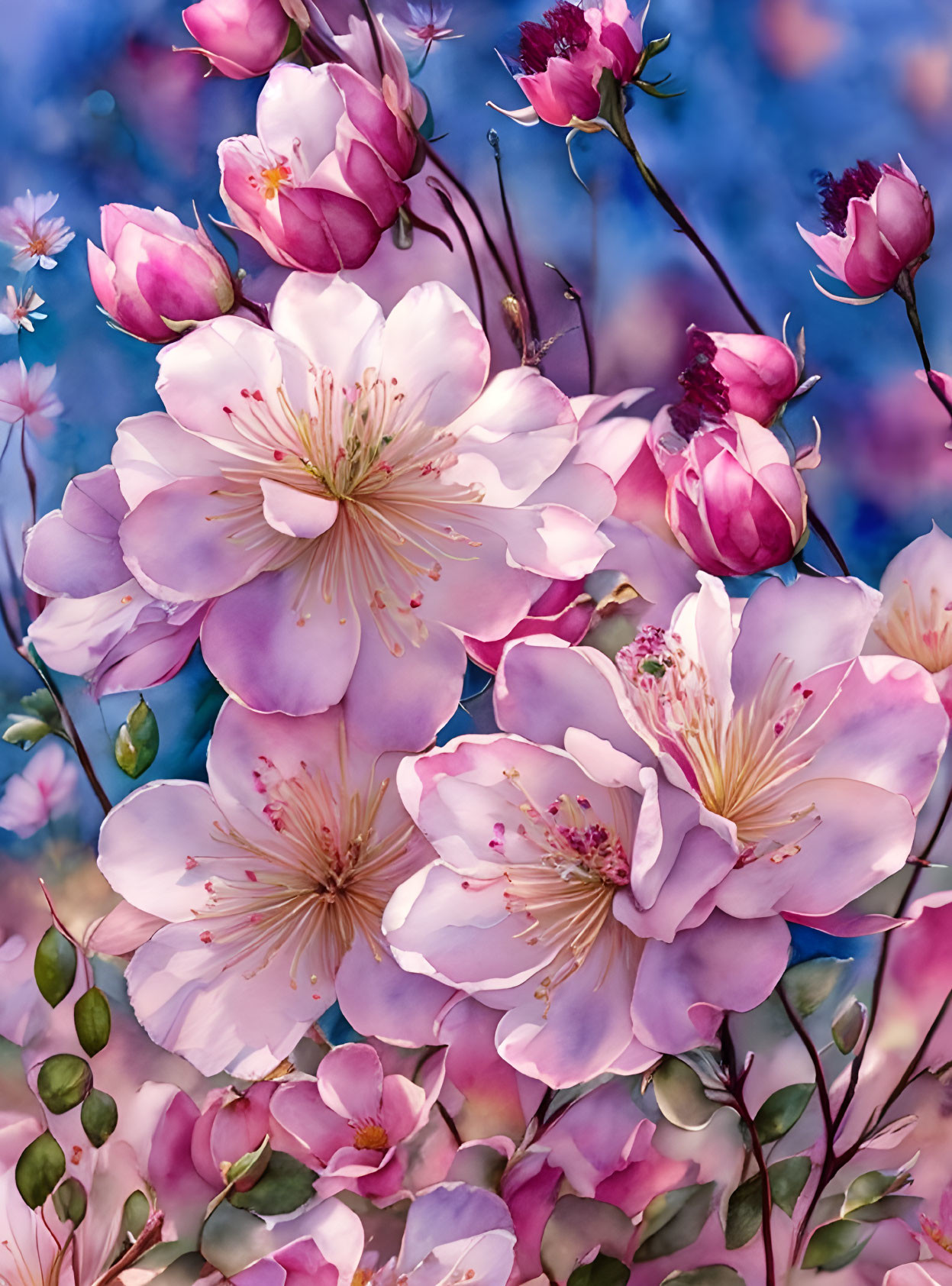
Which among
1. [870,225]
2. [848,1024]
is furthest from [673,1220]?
[870,225]

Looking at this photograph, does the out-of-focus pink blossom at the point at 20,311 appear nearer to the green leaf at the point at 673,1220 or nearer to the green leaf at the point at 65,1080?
the green leaf at the point at 65,1080

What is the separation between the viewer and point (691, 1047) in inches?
29.7

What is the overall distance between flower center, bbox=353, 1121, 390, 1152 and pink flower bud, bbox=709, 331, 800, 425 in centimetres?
63

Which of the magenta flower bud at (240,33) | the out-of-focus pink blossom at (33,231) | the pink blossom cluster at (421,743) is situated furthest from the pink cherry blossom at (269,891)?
the magenta flower bud at (240,33)

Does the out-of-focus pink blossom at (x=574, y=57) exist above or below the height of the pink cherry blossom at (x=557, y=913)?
above

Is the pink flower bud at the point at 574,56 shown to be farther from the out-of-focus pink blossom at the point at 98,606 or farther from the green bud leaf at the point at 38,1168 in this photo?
the green bud leaf at the point at 38,1168

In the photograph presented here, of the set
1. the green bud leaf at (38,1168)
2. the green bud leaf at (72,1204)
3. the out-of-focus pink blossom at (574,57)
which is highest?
the out-of-focus pink blossom at (574,57)

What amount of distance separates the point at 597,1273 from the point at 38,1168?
46 centimetres

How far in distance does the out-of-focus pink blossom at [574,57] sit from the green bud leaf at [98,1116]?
837 mm

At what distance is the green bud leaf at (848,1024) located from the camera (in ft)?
2.58

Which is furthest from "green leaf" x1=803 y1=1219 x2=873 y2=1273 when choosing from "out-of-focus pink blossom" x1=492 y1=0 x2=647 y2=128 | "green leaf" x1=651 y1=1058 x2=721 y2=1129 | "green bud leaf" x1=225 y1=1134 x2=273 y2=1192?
"out-of-focus pink blossom" x1=492 y1=0 x2=647 y2=128

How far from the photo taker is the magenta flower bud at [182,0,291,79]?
0.74m

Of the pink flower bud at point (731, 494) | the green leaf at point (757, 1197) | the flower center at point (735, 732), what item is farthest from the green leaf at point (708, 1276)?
the pink flower bud at point (731, 494)

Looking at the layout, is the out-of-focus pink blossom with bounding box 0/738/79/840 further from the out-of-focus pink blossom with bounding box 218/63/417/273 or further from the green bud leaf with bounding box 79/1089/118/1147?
the out-of-focus pink blossom with bounding box 218/63/417/273
